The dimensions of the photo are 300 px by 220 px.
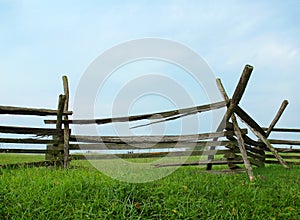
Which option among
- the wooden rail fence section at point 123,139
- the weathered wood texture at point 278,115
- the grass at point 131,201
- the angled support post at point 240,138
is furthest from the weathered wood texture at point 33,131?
the weathered wood texture at point 278,115

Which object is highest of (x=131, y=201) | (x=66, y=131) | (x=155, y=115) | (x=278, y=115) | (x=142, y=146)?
(x=278, y=115)

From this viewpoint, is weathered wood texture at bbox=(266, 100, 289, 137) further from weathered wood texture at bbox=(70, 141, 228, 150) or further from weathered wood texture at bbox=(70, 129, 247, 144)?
weathered wood texture at bbox=(70, 129, 247, 144)

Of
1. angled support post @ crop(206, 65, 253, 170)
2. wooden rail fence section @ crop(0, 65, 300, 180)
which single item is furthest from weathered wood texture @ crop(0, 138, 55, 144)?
angled support post @ crop(206, 65, 253, 170)

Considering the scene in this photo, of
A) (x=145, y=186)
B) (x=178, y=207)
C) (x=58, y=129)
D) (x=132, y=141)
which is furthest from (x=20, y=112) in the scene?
(x=178, y=207)

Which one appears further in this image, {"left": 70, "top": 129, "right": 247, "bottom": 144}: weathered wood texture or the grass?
{"left": 70, "top": 129, "right": 247, "bottom": 144}: weathered wood texture

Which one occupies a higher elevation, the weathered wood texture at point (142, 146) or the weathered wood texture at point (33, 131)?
the weathered wood texture at point (33, 131)

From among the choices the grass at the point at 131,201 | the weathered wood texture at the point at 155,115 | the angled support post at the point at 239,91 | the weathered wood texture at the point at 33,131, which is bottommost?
the grass at the point at 131,201

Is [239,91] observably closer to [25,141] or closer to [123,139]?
[123,139]

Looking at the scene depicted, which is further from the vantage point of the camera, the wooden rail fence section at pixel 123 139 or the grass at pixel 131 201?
the wooden rail fence section at pixel 123 139

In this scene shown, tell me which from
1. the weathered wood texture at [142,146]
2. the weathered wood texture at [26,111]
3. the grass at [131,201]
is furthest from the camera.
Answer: the weathered wood texture at [142,146]

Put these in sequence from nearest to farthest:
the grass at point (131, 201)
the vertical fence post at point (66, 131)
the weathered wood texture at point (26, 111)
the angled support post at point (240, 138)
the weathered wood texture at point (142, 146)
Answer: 1. the grass at point (131, 201)
2. the angled support post at point (240, 138)
3. the weathered wood texture at point (26, 111)
4. the vertical fence post at point (66, 131)
5. the weathered wood texture at point (142, 146)

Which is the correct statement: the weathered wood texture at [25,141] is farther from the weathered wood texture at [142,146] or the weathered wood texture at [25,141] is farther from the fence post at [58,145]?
the weathered wood texture at [142,146]

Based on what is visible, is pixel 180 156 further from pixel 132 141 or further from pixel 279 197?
pixel 279 197

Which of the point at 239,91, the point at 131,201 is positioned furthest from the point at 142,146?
the point at 131,201
